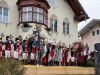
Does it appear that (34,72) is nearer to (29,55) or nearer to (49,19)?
(29,55)

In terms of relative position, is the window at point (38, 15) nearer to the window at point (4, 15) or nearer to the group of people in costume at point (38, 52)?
the window at point (4, 15)

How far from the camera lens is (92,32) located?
30.8 meters

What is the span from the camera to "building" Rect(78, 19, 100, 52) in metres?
29.4

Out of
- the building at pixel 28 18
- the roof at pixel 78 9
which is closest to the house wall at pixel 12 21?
the building at pixel 28 18

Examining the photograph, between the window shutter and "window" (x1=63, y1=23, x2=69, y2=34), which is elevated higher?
the window shutter

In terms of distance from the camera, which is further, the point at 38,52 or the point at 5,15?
the point at 5,15

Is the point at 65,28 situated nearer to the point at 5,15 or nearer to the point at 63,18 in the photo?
the point at 63,18

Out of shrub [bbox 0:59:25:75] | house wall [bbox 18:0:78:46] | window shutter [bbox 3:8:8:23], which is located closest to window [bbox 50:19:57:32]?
house wall [bbox 18:0:78:46]

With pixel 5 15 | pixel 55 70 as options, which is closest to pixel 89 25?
pixel 5 15

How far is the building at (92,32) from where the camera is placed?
1158 inches

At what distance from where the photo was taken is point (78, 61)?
55.8 feet

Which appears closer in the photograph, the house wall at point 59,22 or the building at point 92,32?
the house wall at point 59,22

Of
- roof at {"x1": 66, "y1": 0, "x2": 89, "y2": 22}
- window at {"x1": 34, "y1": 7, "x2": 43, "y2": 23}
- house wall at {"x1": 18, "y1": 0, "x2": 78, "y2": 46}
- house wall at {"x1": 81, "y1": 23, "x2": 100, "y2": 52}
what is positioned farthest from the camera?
house wall at {"x1": 81, "y1": 23, "x2": 100, "y2": 52}

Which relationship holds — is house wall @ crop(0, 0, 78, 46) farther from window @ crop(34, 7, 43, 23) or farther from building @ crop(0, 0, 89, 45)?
window @ crop(34, 7, 43, 23)
